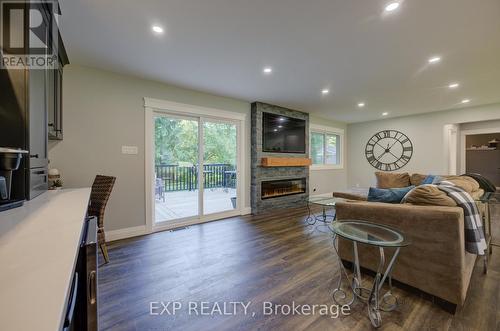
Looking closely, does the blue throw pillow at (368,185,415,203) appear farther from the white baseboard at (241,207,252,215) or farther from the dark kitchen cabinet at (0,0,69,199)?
the dark kitchen cabinet at (0,0,69,199)

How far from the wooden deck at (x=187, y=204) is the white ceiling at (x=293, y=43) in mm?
1947

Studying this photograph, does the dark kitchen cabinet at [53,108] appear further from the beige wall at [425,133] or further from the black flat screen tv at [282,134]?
the beige wall at [425,133]

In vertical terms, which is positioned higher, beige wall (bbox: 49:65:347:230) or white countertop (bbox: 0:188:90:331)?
beige wall (bbox: 49:65:347:230)

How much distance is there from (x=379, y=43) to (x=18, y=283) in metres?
3.19

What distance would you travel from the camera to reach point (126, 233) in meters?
3.31

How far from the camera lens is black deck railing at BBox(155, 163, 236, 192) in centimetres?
386

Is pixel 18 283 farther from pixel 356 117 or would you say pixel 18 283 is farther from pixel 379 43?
pixel 356 117

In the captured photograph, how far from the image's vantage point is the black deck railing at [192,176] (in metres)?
3.86

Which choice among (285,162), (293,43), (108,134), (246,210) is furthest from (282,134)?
(108,134)

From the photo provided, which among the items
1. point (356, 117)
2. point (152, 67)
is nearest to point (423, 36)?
point (152, 67)

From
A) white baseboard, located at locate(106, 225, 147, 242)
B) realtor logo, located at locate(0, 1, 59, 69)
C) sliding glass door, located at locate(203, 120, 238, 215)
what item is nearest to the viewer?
realtor logo, located at locate(0, 1, 59, 69)

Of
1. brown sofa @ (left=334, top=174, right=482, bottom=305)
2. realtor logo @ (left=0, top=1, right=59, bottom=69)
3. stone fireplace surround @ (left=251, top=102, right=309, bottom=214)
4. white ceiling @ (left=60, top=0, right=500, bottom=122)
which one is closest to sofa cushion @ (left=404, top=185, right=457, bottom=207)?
brown sofa @ (left=334, top=174, right=482, bottom=305)

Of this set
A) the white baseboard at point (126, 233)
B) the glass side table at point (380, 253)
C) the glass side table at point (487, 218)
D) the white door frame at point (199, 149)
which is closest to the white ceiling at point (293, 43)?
the white door frame at point (199, 149)

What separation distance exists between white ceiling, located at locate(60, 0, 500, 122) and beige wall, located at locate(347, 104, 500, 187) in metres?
1.61
